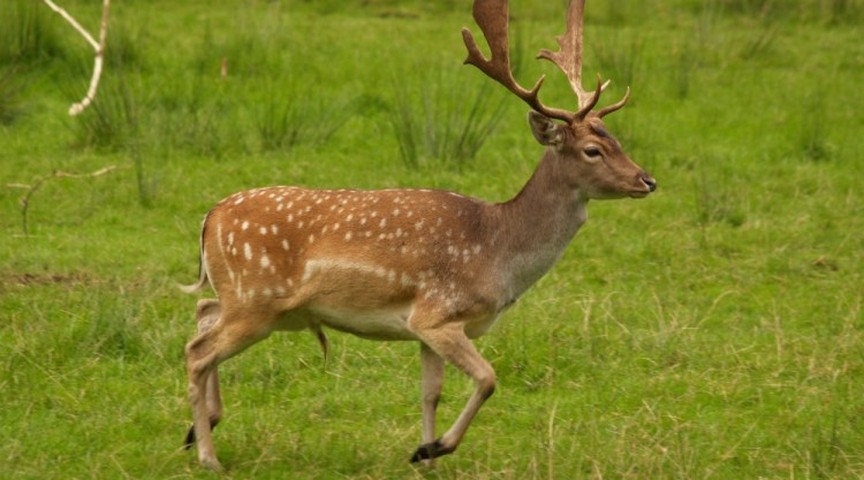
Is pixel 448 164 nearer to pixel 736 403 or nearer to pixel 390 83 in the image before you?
pixel 390 83

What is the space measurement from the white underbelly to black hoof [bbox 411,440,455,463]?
1.20 feet

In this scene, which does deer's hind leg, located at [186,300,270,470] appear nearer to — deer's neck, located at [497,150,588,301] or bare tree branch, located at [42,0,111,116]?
deer's neck, located at [497,150,588,301]

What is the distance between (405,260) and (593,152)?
78cm

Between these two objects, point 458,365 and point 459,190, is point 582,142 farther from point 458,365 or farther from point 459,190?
point 459,190

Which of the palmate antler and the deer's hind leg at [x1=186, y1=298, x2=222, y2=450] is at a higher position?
the palmate antler

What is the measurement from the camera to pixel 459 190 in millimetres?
9680

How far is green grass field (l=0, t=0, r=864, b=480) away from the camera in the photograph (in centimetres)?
621

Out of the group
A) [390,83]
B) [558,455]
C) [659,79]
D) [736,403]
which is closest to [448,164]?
[390,83]

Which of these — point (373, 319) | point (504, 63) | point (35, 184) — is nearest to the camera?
point (373, 319)

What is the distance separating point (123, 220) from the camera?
9.04m

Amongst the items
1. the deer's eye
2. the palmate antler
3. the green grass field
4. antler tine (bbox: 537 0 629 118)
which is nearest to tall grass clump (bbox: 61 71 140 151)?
the green grass field

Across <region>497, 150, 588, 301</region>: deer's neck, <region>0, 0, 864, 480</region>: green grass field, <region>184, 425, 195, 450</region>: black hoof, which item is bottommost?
<region>0, 0, 864, 480</region>: green grass field

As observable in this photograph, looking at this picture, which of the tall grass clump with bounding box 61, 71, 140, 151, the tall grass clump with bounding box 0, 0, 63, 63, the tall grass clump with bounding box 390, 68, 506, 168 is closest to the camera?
the tall grass clump with bounding box 390, 68, 506, 168

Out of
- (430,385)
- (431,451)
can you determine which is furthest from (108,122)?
(431,451)
